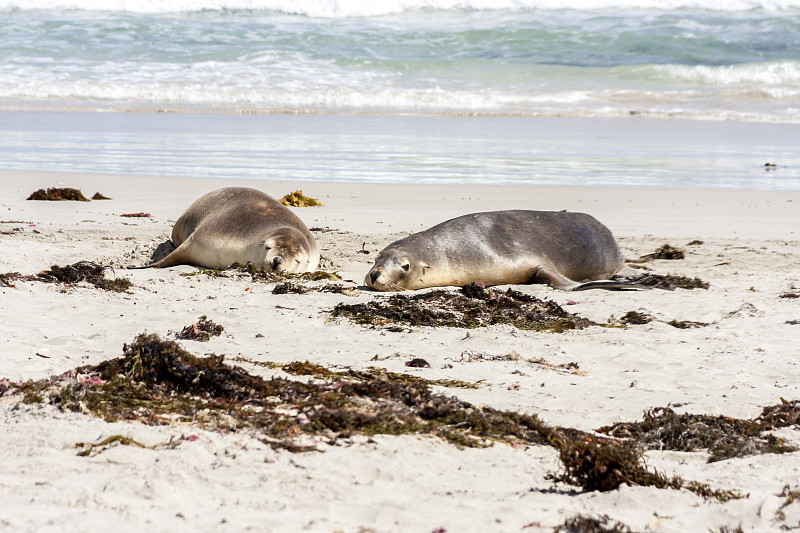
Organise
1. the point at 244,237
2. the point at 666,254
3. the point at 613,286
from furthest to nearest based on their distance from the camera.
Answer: the point at 666,254, the point at 244,237, the point at 613,286

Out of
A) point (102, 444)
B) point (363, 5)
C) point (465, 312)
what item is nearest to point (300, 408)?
point (102, 444)

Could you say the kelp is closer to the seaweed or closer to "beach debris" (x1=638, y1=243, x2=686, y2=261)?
the seaweed

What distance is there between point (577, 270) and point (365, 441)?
15.2 ft

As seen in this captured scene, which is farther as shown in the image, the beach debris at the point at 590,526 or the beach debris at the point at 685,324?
the beach debris at the point at 685,324

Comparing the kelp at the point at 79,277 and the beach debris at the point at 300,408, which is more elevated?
the beach debris at the point at 300,408

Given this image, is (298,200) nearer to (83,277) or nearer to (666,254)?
(666,254)

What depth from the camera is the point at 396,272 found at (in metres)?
6.70

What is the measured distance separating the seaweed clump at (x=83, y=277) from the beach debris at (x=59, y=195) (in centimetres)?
421

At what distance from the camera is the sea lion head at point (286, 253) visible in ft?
22.4

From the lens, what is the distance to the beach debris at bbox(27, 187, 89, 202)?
10102mm

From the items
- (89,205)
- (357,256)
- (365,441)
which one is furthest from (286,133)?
(365,441)

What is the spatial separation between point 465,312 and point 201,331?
5.63 ft

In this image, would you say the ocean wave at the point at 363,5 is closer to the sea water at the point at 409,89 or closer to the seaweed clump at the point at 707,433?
the sea water at the point at 409,89

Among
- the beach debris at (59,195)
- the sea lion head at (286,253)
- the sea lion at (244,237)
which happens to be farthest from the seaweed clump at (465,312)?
the beach debris at (59,195)
